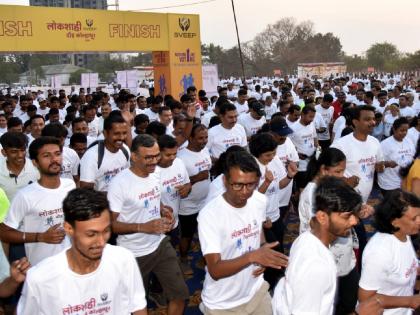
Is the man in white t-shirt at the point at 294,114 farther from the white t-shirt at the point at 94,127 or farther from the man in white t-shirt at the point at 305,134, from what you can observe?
the white t-shirt at the point at 94,127

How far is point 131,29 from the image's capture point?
16.0 metres

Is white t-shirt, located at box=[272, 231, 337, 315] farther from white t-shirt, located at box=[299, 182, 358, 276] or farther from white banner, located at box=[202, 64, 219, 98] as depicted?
white banner, located at box=[202, 64, 219, 98]

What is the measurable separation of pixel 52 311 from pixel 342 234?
1.52 m

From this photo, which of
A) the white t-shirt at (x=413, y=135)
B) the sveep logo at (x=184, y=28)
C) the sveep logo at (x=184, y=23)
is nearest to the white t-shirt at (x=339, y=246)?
the white t-shirt at (x=413, y=135)

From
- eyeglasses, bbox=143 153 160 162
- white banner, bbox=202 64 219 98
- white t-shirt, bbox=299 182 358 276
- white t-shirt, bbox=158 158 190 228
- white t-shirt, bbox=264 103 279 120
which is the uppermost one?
white banner, bbox=202 64 219 98

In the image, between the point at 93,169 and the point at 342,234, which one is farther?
the point at 93,169

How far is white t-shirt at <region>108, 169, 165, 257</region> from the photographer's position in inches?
166

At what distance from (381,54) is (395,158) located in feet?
240

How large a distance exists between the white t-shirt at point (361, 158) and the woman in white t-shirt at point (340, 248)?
1.46 m

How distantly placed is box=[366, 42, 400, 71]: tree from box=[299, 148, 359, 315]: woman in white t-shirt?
68107 mm

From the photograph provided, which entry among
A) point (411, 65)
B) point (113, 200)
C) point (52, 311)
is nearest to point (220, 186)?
point (113, 200)

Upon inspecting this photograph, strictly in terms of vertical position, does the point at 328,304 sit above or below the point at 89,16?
below

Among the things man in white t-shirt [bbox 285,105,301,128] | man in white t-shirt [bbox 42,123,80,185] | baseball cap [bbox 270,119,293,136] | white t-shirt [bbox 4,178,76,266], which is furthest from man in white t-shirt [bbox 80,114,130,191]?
man in white t-shirt [bbox 285,105,301,128]

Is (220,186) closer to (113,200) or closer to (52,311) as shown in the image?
(113,200)
